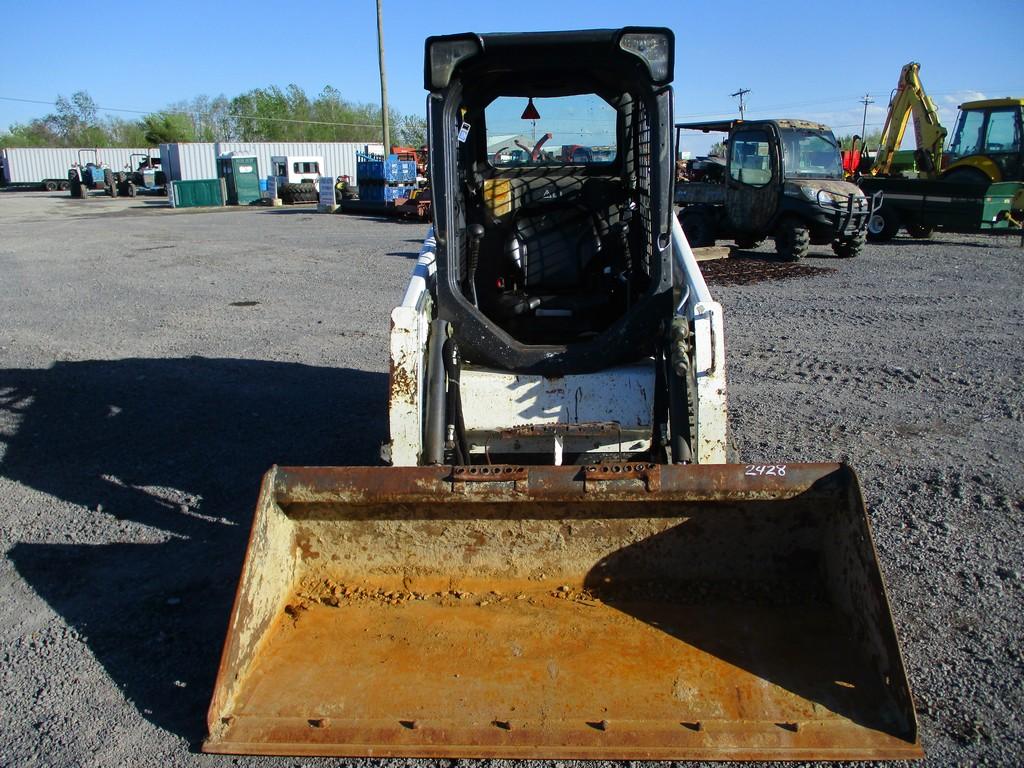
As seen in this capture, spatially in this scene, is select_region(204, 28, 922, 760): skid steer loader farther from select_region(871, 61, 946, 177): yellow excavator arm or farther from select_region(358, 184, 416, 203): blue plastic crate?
select_region(358, 184, 416, 203): blue plastic crate

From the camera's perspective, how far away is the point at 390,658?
3.12m

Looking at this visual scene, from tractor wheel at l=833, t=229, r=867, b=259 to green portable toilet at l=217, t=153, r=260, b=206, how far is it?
102 ft

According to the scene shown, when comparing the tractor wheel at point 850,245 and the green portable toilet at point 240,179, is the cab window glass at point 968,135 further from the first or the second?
the green portable toilet at point 240,179

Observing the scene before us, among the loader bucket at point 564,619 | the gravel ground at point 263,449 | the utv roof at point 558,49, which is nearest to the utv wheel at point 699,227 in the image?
the gravel ground at point 263,449

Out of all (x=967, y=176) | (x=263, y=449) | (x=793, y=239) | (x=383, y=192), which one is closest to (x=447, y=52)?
(x=263, y=449)

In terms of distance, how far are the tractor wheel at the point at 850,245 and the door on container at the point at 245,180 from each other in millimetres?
31061

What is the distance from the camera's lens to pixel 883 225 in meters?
17.9

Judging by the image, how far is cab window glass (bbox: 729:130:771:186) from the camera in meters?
15.2

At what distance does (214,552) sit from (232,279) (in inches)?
412

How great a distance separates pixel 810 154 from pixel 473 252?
12.2 meters

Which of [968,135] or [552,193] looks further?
[968,135]

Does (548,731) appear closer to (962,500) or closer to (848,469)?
(848,469)

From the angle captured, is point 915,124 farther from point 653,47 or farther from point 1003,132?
point 653,47

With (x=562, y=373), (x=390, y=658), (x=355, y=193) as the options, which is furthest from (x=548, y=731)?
(x=355, y=193)
